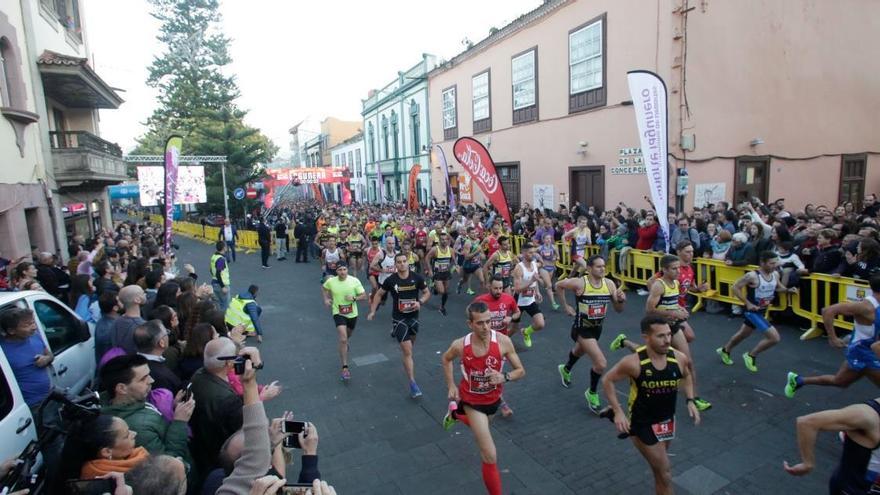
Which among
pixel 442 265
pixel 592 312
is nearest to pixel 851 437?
pixel 592 312

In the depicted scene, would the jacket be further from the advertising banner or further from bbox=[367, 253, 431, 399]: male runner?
the advertising banner

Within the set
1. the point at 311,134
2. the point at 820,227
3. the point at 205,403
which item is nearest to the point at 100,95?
the point at 205,403

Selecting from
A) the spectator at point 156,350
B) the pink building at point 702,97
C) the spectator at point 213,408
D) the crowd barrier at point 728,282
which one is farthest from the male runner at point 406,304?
the pink building at point 702,97

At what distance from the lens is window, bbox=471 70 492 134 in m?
22.7

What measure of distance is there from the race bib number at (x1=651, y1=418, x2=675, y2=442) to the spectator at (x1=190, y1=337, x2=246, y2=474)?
3.15 metres

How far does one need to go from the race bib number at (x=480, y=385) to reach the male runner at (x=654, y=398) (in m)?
1.08

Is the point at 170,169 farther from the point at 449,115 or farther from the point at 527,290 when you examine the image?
the point at 449,115

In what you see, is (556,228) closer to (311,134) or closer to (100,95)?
(100,95)

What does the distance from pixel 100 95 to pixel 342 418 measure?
16774 millimetres

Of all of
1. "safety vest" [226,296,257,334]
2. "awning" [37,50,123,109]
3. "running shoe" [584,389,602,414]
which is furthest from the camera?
"awning" [37,50,123,109]

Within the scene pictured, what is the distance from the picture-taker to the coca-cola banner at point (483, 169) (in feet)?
39.5

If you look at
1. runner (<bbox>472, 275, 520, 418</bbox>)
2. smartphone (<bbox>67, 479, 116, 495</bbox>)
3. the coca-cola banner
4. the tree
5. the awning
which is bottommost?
runner (<bbox>472, 275, 520, 418</bbox>)

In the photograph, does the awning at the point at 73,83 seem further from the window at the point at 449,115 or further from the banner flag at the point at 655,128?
the window at the point at 449,115

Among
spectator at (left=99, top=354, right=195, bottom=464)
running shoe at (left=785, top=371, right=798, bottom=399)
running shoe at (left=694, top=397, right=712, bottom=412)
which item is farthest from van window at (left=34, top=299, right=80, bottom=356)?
running shoe at (left=785, top=371, right=798, bottom=399)
